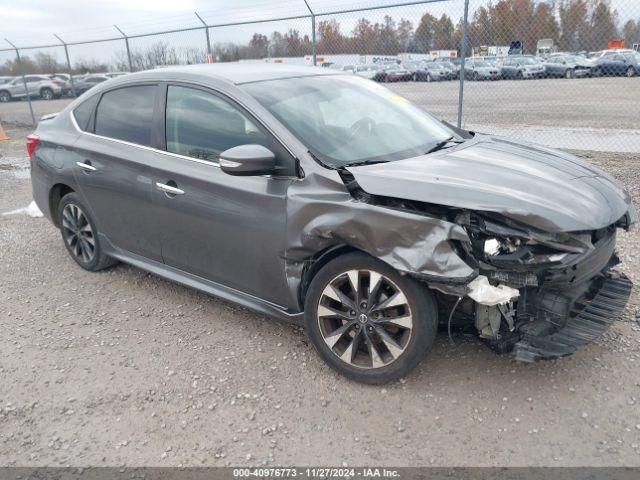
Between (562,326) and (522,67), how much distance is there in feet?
56.7

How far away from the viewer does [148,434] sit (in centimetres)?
266

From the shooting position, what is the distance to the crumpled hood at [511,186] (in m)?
2.51

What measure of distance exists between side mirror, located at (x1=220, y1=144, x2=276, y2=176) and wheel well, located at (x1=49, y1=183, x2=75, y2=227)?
224 cm

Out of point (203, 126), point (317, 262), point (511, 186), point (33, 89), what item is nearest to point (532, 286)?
point (511, 186)

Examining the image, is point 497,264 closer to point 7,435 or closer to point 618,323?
point 618,323

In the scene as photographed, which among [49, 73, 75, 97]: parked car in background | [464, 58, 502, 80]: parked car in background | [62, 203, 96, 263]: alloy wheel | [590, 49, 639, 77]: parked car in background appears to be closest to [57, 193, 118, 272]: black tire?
[62, 203, 96, 263]: alloy wheel

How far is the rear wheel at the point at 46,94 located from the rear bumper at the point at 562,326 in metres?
29.2

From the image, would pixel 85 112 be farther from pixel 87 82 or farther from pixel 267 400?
pixel 87 82

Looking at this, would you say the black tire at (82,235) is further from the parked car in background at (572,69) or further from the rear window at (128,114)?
the parked car in background at (572,69)

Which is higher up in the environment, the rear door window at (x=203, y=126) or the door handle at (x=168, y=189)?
the rear door window at (x=203, y=126)

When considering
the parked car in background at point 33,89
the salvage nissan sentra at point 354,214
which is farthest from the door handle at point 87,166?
the parked car in background at point 33,89

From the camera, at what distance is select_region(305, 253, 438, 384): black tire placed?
8.77ft

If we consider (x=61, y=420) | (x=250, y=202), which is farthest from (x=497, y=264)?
(x=61, y=420)

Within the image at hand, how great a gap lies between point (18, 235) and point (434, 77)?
13.9 m
